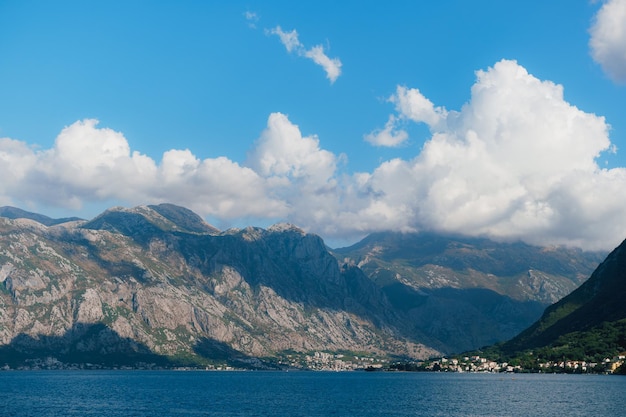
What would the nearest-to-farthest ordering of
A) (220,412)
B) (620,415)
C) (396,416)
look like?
(620,415) < (396,416) < (220,412)

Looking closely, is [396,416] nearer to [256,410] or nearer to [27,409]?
[256,410]

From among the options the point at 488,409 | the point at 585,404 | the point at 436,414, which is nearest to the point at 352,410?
the point at 436,414

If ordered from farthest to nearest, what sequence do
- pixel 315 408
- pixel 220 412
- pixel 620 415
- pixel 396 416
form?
pixel 315 408
pixel 220 412
pixel 396 416
pixel 620 415

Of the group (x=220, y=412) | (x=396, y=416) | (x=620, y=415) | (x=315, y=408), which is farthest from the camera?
(x=315, y=408)

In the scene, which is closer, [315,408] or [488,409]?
[488,409]

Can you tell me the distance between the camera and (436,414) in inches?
6831

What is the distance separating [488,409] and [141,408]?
3979 inches

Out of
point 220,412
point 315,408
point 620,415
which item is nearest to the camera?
point 620,415

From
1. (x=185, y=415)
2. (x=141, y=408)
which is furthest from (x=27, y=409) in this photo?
(x=185, y=415)

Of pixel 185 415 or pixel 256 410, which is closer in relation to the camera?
pixel 185 415

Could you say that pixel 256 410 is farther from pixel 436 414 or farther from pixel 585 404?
pixel 585 404

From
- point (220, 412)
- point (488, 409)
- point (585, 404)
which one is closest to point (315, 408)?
point (220, 412)

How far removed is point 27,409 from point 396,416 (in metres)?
104

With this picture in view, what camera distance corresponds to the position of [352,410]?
18962 centimetres
